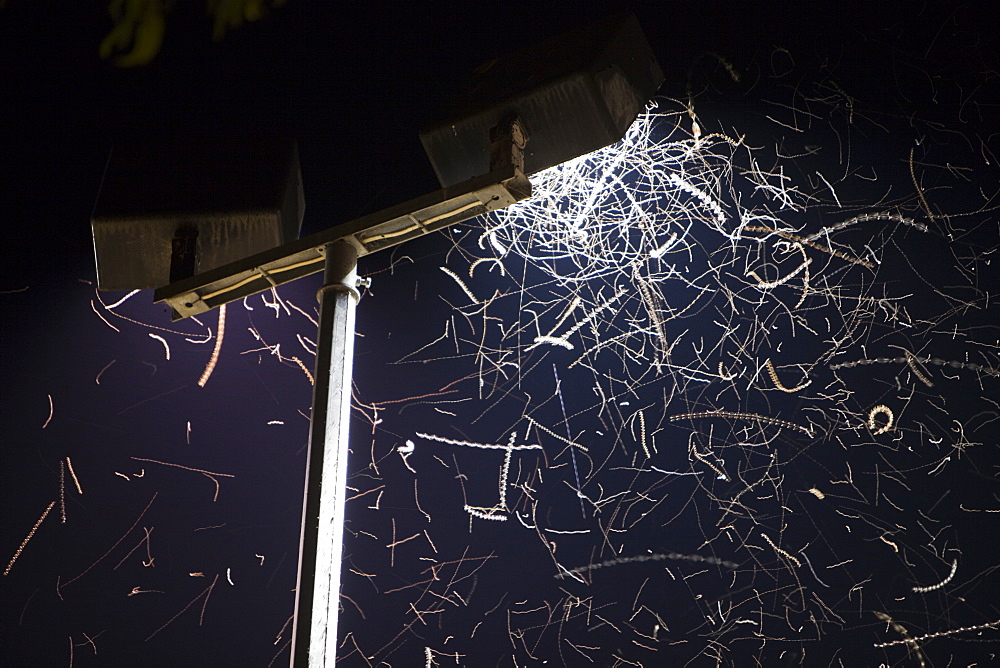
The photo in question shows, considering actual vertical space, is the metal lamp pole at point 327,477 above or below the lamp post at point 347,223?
below

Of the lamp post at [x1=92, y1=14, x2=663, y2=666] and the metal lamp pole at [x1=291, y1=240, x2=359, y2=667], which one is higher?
the lamp post at [x1=92, y1=14, x2=663, y2=666]

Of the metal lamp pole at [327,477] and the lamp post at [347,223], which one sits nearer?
the metal lamp pole at [327,477]

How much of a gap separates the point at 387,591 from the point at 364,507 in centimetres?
18

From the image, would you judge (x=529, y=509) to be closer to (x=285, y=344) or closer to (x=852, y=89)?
→ (x=285, y=344)

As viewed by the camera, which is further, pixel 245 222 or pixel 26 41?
pixel 26 41

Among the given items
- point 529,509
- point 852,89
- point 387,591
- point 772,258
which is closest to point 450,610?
point 387,591

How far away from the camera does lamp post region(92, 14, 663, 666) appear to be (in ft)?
3.34

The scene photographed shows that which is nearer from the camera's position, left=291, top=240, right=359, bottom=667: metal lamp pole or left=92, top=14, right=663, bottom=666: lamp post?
left=291, top=240, right=359, bottom=667: metal lamp pole

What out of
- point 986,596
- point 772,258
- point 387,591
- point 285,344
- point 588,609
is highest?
point 285,344

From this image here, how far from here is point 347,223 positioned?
1.10 metres

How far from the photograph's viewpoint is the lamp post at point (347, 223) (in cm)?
102

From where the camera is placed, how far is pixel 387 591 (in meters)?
1.79

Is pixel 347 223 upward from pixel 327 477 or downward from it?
upward

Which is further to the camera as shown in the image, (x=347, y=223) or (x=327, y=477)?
(x=347, y=223)
